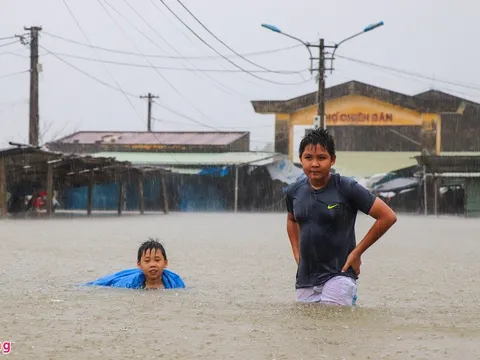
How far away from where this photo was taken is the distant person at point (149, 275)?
29.3ft

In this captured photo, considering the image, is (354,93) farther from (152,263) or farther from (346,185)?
(346,185)

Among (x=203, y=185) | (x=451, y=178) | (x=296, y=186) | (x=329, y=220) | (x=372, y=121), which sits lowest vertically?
(x=329, y=220)

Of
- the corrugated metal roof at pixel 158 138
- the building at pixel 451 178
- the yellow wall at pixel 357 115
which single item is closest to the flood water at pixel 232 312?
the building at pixel 451 178

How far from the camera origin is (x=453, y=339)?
636 cm

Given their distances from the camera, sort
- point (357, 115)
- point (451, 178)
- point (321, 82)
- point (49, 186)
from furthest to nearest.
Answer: point (357, 115), point (451, 178), point (321, 82), point (49, 186)

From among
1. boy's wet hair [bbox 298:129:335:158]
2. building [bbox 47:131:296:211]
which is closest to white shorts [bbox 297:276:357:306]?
boy's wet hair [bbox 298:129:335:158]

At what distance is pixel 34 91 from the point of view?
115 feet

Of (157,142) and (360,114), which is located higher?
(360,114)

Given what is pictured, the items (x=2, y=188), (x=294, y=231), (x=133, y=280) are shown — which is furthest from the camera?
(x=2, y=188)

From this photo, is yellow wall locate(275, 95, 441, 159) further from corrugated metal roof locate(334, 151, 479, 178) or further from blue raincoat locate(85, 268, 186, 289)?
blue raincoat locate(85, 268, 186, 289)

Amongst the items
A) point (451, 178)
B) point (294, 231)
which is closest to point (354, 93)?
point (451, 178)

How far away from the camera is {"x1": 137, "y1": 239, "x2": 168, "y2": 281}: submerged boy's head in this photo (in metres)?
8.91

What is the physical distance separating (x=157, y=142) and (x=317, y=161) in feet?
151

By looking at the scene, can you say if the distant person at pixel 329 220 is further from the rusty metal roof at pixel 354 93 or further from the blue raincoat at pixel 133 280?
the rusty metal roof at pixel 354 93
